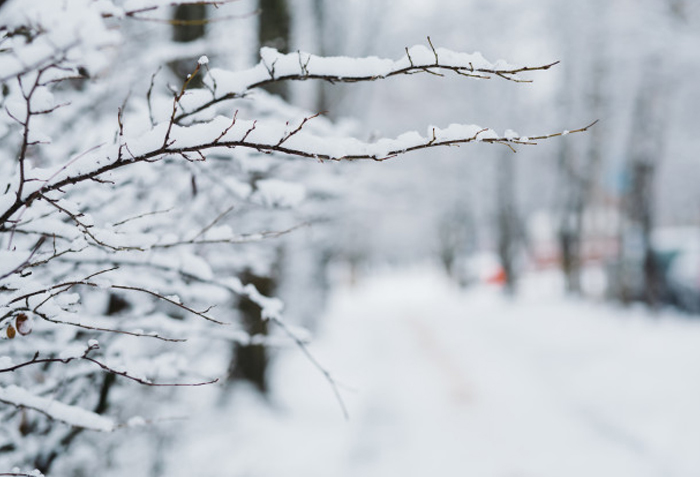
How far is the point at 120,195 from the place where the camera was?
229 cm

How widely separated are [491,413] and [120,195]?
5.81 metres

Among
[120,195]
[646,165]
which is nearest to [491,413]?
[120,195]

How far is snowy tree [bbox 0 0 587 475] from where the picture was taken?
125cm

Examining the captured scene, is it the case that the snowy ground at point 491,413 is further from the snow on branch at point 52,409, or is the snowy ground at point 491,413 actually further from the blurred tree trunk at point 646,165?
the snow on branch at point 52,409

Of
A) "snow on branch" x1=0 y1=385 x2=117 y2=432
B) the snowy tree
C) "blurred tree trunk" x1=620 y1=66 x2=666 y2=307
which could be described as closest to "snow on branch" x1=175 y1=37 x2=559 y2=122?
the snowy tree

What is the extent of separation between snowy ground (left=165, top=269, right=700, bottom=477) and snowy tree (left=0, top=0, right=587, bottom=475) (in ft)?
2.54

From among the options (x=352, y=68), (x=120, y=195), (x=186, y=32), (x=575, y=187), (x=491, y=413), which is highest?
(x=186, y=32)

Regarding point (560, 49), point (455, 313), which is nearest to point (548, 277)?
point (455, 313)

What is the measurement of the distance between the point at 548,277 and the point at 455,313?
925 centimetres

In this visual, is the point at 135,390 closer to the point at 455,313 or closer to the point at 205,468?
the point at 205,468

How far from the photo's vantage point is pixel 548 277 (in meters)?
25.8

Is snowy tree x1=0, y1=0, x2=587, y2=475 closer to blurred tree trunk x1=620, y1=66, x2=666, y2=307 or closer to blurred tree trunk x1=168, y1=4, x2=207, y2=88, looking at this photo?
blurred tree trunk x1=168, y1=4, x2=207, y2=88

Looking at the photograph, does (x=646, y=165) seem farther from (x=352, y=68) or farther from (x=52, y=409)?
(x=52, y=409)

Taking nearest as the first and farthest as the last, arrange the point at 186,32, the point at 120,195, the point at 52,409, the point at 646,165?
the point at 52,409 → the point at 120,195 → the point at 186,32 → the point at 646,165
